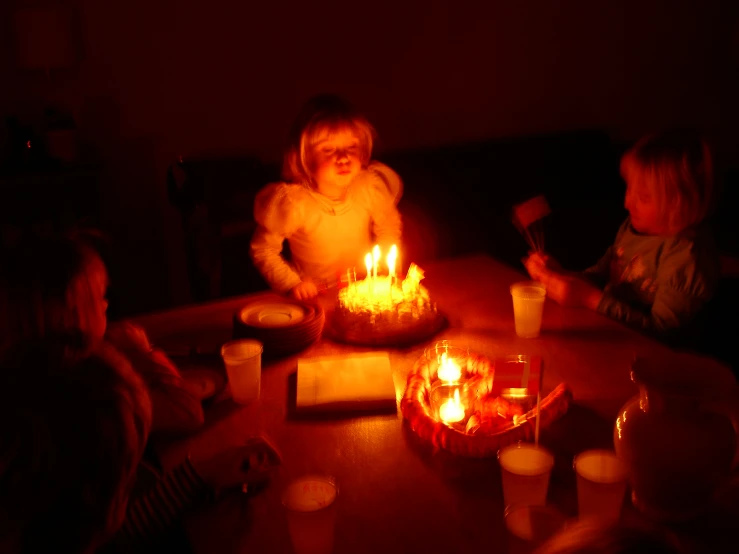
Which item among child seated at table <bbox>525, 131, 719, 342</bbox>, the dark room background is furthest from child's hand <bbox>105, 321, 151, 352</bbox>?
the dark room background

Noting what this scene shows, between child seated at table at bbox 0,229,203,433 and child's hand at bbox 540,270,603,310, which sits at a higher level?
child seated at table at bbox 0,229,203,433

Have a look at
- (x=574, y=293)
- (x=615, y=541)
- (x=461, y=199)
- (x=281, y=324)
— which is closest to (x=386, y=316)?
(x=281, y=324)

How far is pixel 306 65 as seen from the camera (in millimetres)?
4227

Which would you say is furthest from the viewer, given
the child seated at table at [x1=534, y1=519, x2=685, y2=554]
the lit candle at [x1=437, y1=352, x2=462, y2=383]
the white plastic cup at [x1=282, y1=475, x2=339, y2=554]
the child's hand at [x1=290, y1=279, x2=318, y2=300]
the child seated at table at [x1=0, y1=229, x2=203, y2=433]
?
the child's hand at [x1=290, y1=279, x2=318, y2=300]

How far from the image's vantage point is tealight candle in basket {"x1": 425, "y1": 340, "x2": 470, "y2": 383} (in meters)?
1.60

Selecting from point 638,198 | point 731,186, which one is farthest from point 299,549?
point 731,186

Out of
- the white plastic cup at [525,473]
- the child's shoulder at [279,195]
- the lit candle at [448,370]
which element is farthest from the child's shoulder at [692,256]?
the child's shoulder at [279,195]

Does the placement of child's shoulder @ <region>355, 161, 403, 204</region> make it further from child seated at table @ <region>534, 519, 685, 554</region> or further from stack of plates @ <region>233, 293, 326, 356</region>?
child seated at table @ <region>534, 519, 685, 554</region>

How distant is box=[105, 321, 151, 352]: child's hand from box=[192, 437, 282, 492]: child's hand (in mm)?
384

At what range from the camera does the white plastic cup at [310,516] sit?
42.2 inches

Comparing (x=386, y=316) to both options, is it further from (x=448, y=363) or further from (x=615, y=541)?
(x=615, y=541)

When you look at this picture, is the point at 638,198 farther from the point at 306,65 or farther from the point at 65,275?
the point at 306,65

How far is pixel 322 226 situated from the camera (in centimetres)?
259

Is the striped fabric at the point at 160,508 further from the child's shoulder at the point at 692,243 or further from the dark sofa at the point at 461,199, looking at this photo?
the dark sofa at the point at 461,199
